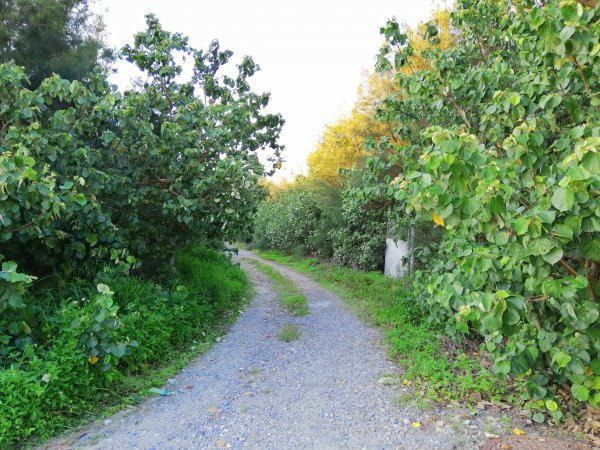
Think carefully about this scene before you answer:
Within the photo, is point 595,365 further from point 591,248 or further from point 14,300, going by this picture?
point 14,300

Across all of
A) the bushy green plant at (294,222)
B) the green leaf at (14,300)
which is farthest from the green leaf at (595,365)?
the bushy green plant at (294,222)

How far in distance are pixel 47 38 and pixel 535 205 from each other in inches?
295

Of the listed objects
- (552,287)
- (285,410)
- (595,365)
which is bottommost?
(285,410)

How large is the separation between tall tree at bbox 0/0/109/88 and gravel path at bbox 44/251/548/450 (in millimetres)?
5220

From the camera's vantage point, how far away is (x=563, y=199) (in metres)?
2.14

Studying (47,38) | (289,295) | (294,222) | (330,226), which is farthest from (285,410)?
(294,222)

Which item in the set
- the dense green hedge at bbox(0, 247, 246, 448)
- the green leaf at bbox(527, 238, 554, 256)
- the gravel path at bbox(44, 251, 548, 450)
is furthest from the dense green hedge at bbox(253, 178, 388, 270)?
the green leaf at bbox(527, 238, 554, 256)

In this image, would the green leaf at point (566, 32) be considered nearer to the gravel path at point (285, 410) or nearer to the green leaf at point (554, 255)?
the green leaf at point (554, 255)

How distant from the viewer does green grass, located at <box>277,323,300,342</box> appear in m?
5.85

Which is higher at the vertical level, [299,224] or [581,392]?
[299,224]

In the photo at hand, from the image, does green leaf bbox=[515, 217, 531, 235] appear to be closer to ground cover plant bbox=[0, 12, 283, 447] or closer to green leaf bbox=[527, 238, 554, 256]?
green leaf bbox=[527, 238, 554, 256]

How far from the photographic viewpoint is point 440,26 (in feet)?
31.4

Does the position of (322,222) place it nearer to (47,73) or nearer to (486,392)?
(47,73)

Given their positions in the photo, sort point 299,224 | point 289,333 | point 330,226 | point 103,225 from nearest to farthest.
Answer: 1. point 103,225
2. point 289,333
3. point 330,226
4. point 299,224
